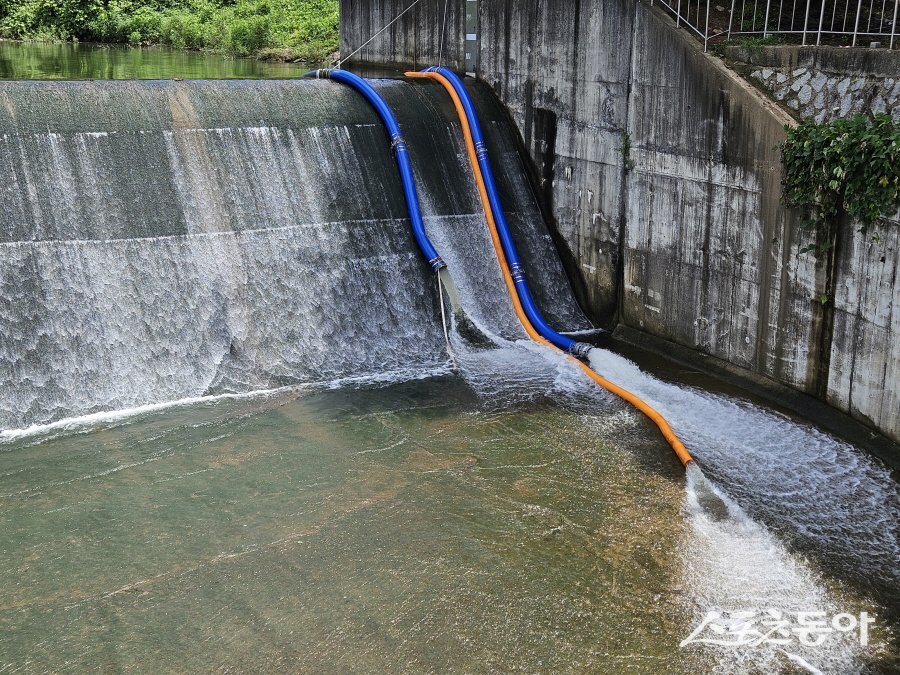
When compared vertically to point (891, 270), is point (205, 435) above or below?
below

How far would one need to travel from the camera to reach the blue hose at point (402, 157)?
10.7m

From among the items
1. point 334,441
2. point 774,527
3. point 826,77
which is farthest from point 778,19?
point 334,441

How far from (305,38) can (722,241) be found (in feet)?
61.2

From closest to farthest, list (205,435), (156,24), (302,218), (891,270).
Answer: (891,270)
(205,435)
(302,218)
(156,24)

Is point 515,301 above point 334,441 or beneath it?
above

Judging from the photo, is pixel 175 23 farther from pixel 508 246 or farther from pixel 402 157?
pixel 508 246

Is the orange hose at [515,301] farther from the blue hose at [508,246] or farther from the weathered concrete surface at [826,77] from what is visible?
the weathered concrete surface at [826,77]

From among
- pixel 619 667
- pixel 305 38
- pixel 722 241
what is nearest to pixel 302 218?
pixel 722 241

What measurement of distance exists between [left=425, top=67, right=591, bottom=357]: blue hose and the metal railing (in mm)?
2656

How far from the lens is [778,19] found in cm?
962

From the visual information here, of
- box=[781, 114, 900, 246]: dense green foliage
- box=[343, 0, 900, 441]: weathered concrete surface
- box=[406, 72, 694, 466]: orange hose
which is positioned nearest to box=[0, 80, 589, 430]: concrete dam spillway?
box=[406, 72, 694, 466]: orange hose

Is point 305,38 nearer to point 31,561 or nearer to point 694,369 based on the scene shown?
point 694,369

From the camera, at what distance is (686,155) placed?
972cm

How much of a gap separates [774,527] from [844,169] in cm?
298
